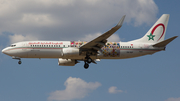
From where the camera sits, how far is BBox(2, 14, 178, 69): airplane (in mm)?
44875

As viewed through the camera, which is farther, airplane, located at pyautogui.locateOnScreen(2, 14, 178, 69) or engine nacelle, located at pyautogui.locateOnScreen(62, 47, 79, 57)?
airplane, located at pyautogui.locateOnScreen(2, 14, 178, 69)

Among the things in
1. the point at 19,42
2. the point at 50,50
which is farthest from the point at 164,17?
the point at 19,42

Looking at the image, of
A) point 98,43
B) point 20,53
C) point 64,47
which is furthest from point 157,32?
point 20,53

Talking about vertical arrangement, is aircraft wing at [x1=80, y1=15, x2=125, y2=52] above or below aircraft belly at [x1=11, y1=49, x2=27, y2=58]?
above

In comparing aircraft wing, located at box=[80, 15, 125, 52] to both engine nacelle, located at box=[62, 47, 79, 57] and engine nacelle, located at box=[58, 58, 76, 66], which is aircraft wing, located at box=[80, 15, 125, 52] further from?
engine nacelle, located at box=[58, 58, 76, 66]

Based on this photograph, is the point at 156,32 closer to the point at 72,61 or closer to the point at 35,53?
the point at 72,61

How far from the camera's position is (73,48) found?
147 ft

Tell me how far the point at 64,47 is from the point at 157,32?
17.5m

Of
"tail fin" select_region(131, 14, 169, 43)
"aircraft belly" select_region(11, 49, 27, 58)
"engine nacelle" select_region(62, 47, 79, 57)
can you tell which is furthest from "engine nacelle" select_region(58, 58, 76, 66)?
"tail fin" select_region(131, 14, 169, 43)

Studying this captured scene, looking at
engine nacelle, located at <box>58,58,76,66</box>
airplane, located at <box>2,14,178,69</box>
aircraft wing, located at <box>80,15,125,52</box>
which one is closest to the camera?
aircraft wing, located at <box>80,15,125,52</box>

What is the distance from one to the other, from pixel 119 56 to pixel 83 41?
256 inches

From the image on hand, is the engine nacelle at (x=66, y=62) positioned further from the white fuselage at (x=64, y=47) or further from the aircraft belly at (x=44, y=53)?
the aircraft belly at (x=44, y=53)

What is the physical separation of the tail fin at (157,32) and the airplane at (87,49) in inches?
9.6

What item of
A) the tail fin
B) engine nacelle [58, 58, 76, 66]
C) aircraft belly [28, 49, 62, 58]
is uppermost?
the tail fin
